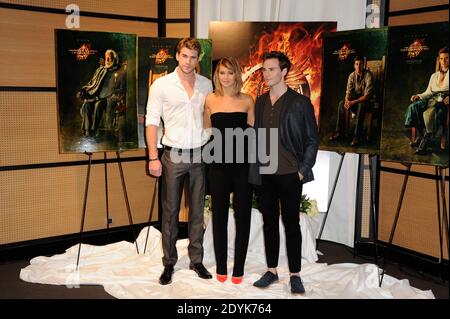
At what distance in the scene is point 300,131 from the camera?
3064mm

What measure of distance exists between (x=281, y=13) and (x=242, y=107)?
1.58m

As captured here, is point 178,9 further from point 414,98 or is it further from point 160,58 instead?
point 414,98

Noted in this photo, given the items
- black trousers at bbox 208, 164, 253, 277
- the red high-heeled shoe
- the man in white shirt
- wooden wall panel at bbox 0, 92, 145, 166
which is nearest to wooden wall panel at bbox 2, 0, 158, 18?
wooden wall panel at bbox 0, 92, 145, 166

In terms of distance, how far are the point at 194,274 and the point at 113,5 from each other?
2.40 metres

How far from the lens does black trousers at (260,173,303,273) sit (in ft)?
10.2

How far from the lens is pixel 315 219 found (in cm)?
407

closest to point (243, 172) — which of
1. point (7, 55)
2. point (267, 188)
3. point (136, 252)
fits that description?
point (267, 188)

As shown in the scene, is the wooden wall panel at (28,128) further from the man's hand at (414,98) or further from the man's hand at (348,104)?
the man's hand at (414,98)

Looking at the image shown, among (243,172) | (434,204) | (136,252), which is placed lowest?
(136,252)

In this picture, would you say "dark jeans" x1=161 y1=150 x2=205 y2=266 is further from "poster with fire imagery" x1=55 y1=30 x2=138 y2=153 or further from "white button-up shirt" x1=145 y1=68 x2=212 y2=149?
"poster with fire imagery" x1=55 y1=30 x2=138 y2=153

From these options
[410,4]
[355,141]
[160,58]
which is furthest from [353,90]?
[160,58]

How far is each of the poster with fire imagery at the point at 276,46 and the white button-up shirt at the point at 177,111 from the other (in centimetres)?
90
